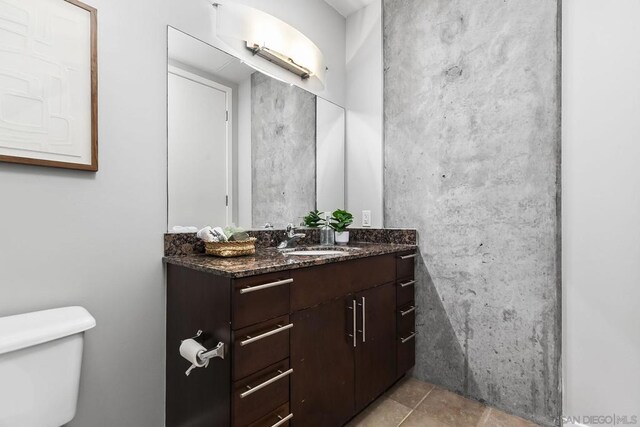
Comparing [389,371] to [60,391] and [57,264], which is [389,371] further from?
[57,264]

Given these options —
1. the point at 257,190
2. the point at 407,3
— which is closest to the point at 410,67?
the point at 407,3

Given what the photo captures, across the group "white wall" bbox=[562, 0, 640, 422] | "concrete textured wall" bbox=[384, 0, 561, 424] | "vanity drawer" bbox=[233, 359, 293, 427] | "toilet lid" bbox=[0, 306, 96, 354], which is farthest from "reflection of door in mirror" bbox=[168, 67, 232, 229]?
"white wall" bbox=[562, 0, 640, 422]

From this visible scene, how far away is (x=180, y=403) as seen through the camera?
4.32 ft

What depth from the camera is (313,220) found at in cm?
218

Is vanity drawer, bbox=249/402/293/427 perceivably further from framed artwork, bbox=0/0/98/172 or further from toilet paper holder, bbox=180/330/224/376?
framed artwork, bbox=0/0/98/172

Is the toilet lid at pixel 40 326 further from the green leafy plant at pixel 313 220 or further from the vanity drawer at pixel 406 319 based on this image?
the vanity drawer at pixel 406 319

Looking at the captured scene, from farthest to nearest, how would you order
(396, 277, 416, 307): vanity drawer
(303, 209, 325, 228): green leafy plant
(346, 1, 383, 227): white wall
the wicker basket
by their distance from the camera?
(346, 1, 383, 227): white wall, (303, 209, 325, 228): green leafy plant, (396, 277, 416, 307): vanity drawer, the wicker basket

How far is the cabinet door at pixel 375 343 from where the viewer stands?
159cm

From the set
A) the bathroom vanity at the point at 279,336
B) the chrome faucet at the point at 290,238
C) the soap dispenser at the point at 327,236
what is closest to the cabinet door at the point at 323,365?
the bathroom vanity at the point at 279,336

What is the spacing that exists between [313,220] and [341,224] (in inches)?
7.8

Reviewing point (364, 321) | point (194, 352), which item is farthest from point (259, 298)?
point (364, 321)

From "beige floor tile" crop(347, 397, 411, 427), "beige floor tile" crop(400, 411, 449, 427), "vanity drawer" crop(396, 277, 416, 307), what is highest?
"vanity drawer" crop(396, 277, 416, 307)

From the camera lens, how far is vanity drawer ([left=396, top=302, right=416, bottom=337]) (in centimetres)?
190

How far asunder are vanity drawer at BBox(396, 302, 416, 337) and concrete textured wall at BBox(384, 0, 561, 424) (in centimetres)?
6
